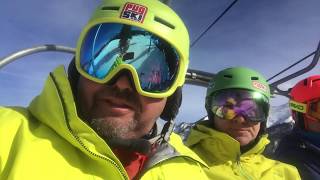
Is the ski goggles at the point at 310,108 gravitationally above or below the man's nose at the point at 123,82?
below

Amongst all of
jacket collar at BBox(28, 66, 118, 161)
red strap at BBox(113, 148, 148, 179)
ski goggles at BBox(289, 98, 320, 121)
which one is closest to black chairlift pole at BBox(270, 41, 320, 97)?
ski goggles at BBox(289, 98, 320, 121)

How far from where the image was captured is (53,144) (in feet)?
6.31

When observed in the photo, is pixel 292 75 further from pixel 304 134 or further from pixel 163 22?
pixel 163 22

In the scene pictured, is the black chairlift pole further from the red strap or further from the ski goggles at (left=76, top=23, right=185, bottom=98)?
the red strap

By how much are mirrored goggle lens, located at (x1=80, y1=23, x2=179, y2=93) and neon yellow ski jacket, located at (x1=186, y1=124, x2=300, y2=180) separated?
170cm

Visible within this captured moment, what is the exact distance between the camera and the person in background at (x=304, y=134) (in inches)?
188

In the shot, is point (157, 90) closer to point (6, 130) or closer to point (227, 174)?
point (6, 130)

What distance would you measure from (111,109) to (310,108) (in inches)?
159

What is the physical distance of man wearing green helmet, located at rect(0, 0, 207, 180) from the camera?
1.86 m

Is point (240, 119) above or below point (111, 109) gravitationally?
below


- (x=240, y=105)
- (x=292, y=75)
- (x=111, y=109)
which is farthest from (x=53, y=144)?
(x=292, y=75)

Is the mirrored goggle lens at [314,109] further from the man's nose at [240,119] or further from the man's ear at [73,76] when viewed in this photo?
the man's ear at [73,76]

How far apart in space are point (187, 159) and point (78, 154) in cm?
77

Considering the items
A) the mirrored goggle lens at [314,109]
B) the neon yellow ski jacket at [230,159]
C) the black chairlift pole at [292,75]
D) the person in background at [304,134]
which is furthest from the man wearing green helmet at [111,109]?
the black chairlift pole at [292,75]
